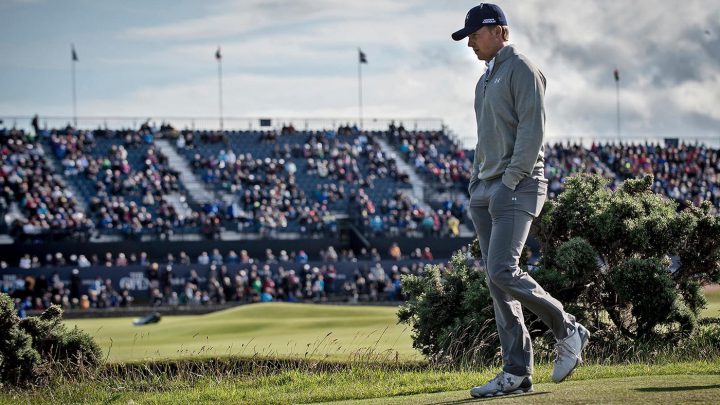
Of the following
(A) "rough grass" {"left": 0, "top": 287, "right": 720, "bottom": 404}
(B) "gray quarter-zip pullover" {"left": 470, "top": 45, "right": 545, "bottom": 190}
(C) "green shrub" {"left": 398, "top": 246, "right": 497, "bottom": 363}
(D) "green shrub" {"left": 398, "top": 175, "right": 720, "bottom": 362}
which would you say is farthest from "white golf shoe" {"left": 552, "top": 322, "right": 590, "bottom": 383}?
(D) "green shrub" {"left": 398, "top": 175, "right": 720, "bottom": 362}

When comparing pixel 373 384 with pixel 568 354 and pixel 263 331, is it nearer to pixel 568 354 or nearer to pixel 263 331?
pixel 568 354

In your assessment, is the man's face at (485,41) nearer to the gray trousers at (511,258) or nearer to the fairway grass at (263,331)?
the gray trousers at (511,258)

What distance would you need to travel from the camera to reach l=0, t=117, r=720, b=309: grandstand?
4228 centimetres

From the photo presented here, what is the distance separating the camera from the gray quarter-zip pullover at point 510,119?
8.33m

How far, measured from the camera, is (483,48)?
873 centimetres

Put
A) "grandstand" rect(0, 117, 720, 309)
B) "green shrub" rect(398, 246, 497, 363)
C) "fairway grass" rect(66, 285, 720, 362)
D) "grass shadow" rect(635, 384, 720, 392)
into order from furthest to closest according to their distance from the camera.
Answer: "grandstand" rect(0, 117, 720, 309), "fairway grass" rect(66, 285, 720, 362), "green shrub" rect(398, 246, 497, 363), "grass shadow" rect(635, 384, 720, 392)

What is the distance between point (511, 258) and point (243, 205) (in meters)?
42.6

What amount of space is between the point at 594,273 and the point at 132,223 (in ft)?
111

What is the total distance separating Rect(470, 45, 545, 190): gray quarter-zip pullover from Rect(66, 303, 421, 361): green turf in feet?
35.7

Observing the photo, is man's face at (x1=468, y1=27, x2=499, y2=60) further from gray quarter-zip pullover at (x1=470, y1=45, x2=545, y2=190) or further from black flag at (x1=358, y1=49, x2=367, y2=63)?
black flag at (x1=358, y1=49, x2=367, y2=63)

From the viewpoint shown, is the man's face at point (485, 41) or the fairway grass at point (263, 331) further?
the fairway grass at point (263, 331)

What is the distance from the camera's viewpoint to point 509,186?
8375 millimetres

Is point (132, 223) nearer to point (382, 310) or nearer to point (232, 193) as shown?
point (232, 193)

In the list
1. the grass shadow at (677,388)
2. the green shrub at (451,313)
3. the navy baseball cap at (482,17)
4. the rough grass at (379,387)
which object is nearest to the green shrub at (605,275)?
the green shrub at (451,313)
